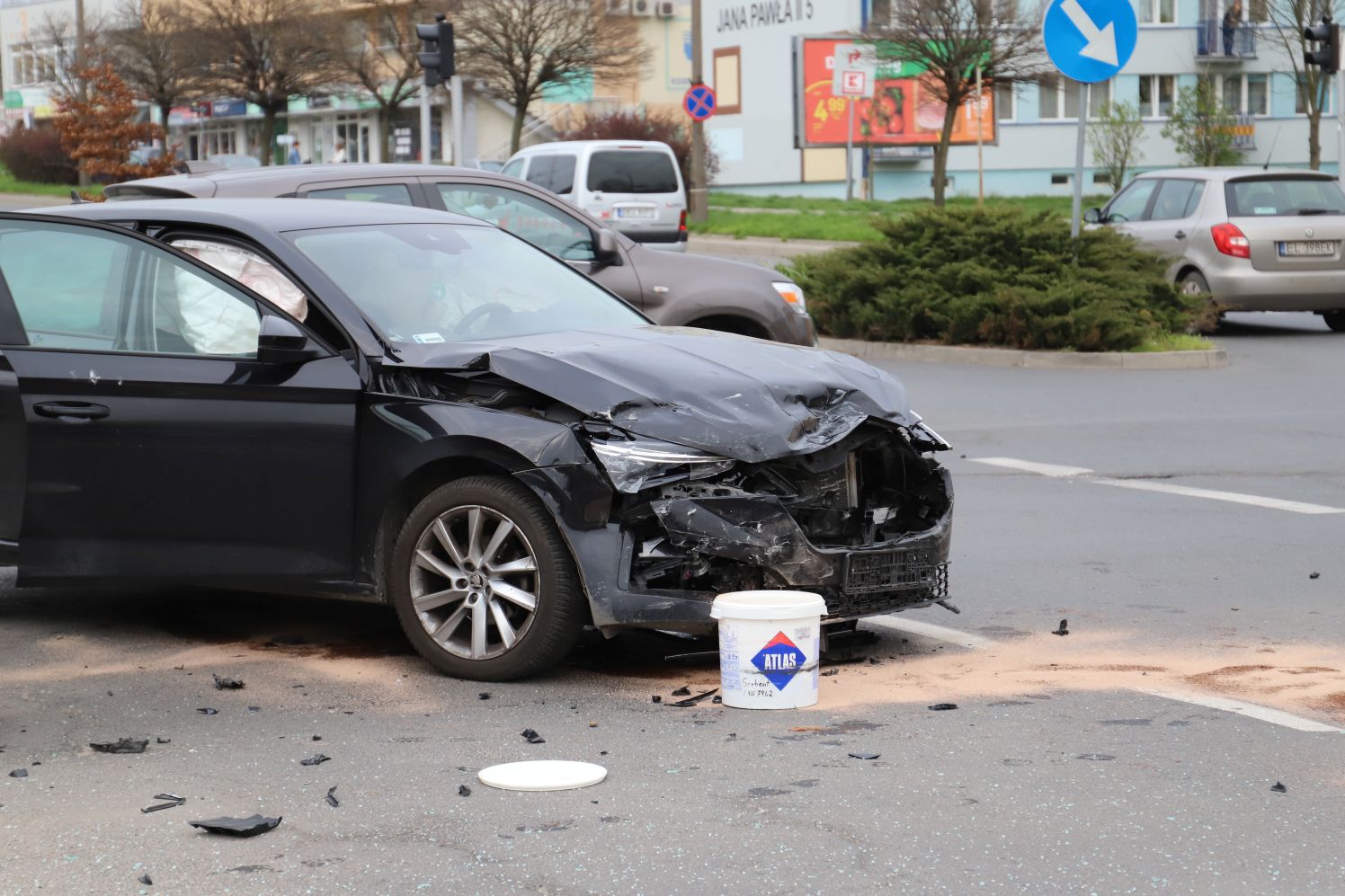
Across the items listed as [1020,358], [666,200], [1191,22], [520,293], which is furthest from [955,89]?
[520,293]

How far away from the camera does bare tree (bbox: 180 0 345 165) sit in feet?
198

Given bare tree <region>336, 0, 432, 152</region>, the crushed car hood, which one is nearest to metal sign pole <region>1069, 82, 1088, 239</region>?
the crushed car hood

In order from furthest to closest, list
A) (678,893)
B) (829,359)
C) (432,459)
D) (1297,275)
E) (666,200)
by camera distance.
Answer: (666,200) → (1297,275) → (829,359) → (432,459) → (678,893)

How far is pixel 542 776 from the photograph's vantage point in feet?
16.7

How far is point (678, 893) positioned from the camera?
4156 mm

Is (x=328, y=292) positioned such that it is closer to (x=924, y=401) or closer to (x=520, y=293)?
(x=520, y=293)

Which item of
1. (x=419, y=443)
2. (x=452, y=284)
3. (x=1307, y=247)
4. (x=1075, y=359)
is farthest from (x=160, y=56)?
(x=419, y=443)

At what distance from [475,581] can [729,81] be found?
63.7m

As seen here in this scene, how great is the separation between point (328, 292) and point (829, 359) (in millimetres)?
1785

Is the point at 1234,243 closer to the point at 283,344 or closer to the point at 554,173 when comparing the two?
the point at 554,173

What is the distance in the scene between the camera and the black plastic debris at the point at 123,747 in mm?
5453

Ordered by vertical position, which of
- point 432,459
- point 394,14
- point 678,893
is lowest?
point 678,893

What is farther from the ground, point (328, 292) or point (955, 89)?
point (955, 89)

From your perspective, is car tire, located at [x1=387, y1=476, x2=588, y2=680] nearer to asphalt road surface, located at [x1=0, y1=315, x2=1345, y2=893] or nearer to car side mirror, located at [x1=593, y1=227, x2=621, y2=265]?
asphalt road surface, located at [x1=0, y1=315, x2=1345, y2=893]
